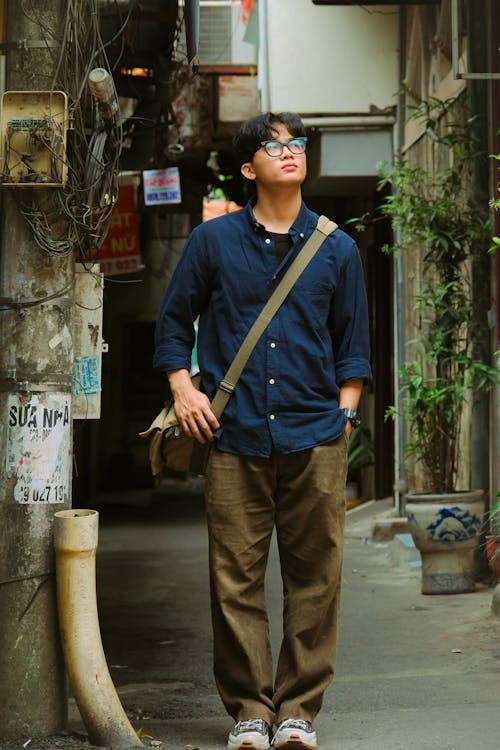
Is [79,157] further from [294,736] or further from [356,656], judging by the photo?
[356,656]

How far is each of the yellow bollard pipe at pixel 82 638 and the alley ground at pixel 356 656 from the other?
22cm

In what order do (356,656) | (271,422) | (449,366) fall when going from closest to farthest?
(271,422), (356,656), (449,366)

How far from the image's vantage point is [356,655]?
6.20m

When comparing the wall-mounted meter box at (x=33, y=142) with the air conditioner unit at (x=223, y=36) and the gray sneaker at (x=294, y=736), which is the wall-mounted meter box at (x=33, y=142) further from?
the air conditioner unit at (x=223, y=36)

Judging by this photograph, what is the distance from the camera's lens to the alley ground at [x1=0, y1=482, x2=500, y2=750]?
4363 millimetres

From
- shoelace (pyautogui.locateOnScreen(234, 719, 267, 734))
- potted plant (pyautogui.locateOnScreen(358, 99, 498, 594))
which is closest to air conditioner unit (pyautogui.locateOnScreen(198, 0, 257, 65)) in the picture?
potted plant (pyautogui.locateOnScreen(358, 99, 498, 594))

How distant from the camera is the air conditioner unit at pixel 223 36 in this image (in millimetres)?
15039

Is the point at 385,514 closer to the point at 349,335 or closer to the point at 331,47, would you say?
the point at 331,47

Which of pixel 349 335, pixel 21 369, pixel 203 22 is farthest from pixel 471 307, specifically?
pixel 203 22

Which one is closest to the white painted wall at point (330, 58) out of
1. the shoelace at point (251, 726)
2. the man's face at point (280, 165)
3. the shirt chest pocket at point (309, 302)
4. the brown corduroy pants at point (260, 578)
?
the man's face at point (280, 165)

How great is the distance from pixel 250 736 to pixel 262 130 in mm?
2182

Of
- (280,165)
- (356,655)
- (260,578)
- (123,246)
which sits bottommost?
(356,655)

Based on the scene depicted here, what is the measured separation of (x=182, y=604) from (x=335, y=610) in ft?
13.2

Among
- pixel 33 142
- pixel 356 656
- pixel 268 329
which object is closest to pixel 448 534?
pixel 356 656
